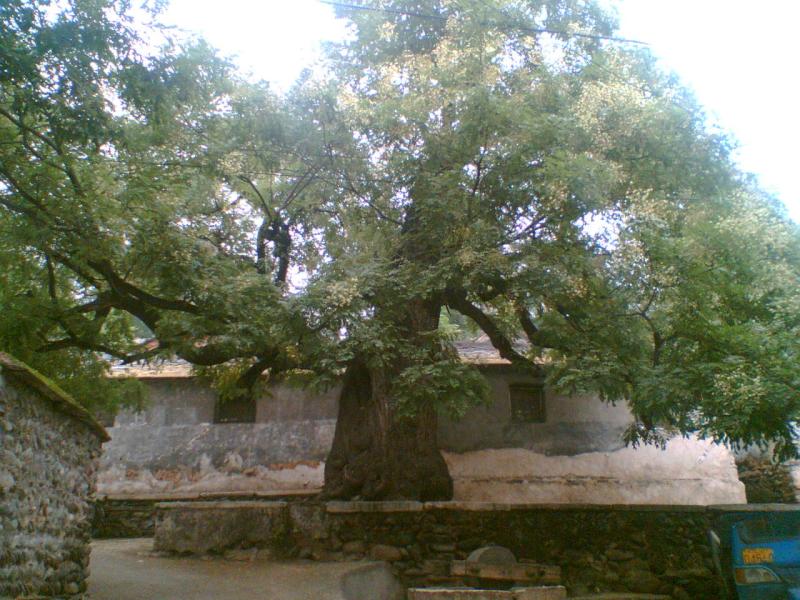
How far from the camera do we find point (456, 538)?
34.1 ft

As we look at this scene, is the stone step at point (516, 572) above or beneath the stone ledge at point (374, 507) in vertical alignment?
beneath

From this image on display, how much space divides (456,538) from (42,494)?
6182 mm

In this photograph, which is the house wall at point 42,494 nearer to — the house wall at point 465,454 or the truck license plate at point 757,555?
the truck license plate at point 757,555

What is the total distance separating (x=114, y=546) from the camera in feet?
39.2

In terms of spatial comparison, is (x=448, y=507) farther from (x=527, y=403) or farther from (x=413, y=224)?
(x=527, y=403)

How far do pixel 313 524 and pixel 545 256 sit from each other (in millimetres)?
5229

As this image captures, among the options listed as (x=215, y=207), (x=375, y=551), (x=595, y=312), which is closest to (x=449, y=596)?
(x=375, y=551)

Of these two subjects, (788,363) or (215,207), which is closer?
(788,363)

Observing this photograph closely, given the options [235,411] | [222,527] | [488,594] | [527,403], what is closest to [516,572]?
[488,594]

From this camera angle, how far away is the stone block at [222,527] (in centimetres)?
1030

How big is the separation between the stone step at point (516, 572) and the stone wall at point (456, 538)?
107 cm

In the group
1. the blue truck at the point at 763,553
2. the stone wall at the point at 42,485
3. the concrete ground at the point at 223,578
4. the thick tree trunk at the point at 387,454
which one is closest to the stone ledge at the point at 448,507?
the thick tree trunk at the point at 387,454

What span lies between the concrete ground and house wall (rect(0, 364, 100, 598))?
3.21 feet

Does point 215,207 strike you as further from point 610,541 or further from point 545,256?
point 610,541
